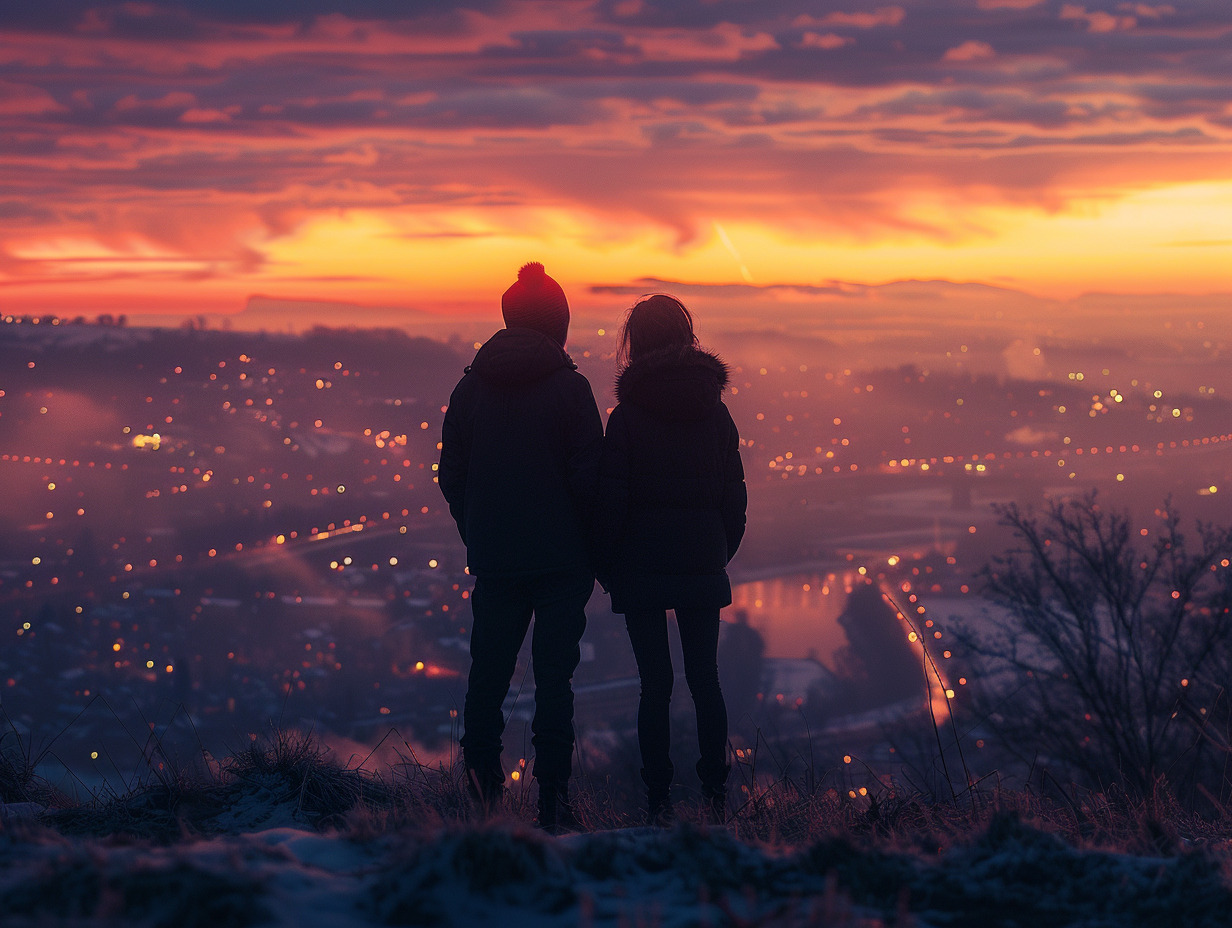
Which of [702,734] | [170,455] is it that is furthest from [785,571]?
[702,734]

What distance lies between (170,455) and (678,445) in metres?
69.5

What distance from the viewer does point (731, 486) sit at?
4.56 meters

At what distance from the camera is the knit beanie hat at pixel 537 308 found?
14.8ft

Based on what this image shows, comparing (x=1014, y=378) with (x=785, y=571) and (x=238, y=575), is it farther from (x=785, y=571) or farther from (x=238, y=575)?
(x=238, y=575)

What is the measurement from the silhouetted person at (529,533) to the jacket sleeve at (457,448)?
0.24 ft

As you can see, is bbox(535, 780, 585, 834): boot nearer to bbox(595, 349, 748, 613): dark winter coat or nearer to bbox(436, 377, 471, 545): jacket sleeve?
bbox(595, 349, 748, 613): dark winter coat

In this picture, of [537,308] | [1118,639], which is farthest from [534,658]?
[1118,639]

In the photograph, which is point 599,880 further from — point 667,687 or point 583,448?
point 583,448

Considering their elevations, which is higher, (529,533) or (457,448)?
(457,448)

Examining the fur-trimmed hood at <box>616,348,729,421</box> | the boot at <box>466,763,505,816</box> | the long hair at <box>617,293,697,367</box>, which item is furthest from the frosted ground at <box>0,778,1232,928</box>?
the long hair at <box>617,293,697,367</box>

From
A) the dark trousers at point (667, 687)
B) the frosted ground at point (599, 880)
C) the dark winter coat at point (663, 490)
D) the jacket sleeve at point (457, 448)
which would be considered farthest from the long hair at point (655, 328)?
the frosted ground at point (599, 880)

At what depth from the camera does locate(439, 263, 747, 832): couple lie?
168 inches

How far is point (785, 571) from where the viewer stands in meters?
53.1

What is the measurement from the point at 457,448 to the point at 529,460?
452mm
